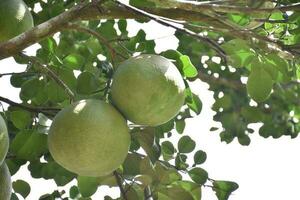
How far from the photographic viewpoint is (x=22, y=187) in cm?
218

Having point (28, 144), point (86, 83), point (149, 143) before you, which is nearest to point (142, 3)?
point (86, 83)

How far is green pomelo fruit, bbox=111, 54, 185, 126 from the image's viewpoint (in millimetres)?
1546

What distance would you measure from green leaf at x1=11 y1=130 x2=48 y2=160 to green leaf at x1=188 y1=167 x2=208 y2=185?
0.55m

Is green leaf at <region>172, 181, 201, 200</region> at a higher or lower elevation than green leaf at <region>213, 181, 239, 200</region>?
higher

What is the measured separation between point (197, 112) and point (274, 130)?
142 centimetres

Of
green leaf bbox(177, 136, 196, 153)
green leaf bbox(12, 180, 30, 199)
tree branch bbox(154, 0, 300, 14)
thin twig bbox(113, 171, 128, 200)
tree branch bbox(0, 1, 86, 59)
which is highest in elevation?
tree branch bbox(154, 0, 300, 14)

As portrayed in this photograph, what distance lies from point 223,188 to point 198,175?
0.10m

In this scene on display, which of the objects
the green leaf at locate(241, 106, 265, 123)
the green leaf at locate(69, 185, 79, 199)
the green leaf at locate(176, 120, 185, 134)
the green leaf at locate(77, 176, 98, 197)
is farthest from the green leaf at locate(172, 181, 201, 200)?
the green leaf at locate(241, 106, 265, 123)

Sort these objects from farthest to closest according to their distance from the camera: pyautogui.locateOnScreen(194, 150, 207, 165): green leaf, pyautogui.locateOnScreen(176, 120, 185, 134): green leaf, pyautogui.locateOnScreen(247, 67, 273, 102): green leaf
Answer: pyautogui.locateOnScreen(176, 120, 185, 134): green leaf
pyautogui.locateOnScreen(194, 150, 207, 165): green leaf
pyautogui.locateOnScreen(247, 67, 273, 102): green leaf

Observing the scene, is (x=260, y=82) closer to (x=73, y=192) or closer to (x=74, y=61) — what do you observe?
(x=74, y=61)

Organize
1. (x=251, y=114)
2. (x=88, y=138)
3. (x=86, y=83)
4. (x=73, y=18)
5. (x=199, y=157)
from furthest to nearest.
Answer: (x=251, y=114)
(x=199, y=157)
(x=86, y=83)
(x=73, y=18)
(x=88, y=138)

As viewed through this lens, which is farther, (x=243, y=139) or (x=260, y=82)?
(x=243, y=139)

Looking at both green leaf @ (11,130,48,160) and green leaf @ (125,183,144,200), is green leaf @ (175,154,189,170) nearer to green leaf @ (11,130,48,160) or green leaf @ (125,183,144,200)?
green leaf @ (125,183,144,200)

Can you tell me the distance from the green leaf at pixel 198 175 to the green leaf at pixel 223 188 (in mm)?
42
